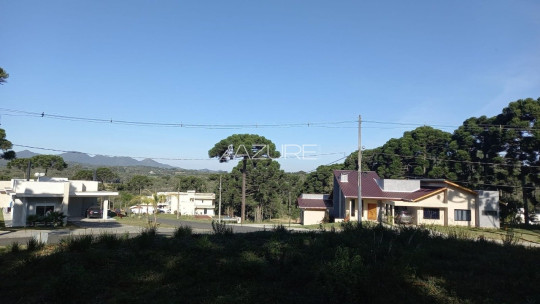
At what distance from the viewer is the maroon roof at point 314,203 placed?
41156 mm

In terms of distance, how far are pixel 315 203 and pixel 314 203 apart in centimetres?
13

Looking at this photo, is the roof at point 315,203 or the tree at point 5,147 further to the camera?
the roof at point 315,203

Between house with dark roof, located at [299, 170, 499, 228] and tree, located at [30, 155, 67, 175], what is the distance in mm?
56964

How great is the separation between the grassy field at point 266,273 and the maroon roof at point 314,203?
99.2 ft

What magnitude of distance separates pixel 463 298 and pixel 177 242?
25.6 ft

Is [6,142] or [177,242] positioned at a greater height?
[6,142]

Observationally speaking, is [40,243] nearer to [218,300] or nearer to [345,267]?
[218,300]

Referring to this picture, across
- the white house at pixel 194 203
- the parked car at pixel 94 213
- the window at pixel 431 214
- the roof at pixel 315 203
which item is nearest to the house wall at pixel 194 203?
the white house at pixel 194 203

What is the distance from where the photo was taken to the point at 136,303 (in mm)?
6457

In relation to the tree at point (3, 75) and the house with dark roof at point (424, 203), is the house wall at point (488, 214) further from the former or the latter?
the tree at point (3, 75)

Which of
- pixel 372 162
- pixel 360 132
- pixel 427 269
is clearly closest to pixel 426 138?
pixel 372 162

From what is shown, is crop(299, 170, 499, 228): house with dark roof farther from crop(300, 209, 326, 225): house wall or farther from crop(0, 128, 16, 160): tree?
crop(0, 128, 16, 160): tree

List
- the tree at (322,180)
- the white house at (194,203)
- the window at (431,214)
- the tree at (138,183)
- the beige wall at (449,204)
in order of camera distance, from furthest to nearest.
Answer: the tree at (138,183) < the white house at (194,203) < the tree at (322,180) < the window at (431,214) < the beige wall at (449,204)

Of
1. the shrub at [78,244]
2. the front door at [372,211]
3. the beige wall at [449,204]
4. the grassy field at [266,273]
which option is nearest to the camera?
the grassy field at [266,273]
